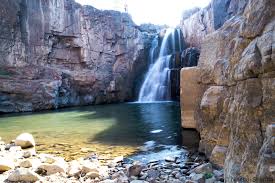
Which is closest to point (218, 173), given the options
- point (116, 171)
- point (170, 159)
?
point (170, 159)

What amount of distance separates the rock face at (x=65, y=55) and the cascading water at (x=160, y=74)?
6.06 feet

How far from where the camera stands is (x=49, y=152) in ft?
24.2

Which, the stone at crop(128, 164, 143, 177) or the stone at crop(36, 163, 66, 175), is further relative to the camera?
the stone at crop(36, 163, 66, 175)

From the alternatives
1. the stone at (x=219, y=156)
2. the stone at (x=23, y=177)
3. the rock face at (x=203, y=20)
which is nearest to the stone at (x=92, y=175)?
the stone at (x=23, y=177)

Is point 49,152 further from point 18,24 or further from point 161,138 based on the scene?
point 18,24

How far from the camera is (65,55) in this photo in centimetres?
2642

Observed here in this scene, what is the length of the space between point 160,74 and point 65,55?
9.09 metres

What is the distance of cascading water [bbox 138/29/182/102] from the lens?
23969 mm

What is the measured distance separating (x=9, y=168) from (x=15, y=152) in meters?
1.88

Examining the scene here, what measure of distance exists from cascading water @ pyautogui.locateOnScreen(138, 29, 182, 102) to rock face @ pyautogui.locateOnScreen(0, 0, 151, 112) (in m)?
1.85

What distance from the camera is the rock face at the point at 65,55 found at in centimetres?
2273

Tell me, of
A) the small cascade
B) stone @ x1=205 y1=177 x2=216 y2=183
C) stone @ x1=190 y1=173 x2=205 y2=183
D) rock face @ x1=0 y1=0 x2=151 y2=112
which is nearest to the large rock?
stone @ x1=190 y1=173 x2=205 y2=183

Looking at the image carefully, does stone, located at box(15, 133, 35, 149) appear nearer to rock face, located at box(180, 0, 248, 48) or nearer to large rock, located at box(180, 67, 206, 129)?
large rock, located at box(180, 67, 206, 129)

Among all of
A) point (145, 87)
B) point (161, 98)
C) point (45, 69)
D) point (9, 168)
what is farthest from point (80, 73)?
point (9, 168)
